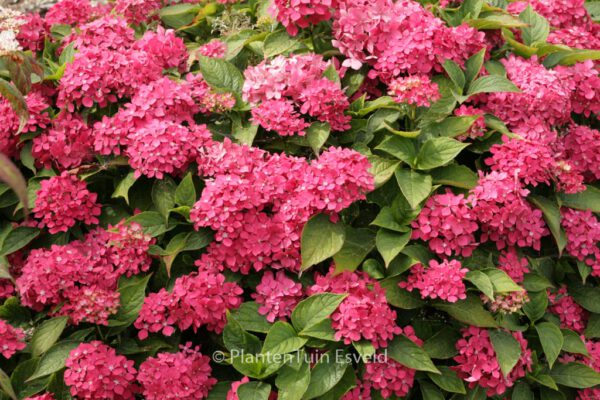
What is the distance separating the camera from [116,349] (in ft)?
9.39

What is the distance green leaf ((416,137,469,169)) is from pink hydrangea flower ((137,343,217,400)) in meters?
1.19

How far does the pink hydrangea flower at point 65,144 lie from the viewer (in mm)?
3178

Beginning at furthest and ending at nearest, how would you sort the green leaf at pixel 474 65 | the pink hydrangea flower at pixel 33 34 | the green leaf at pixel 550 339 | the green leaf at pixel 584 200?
1. the pink hydrangea flower at pixel 33 34
2. the green leaf at pixel 474 65
3. the green leaf at pixel 584 200
4. the green leaf at pixel 550 339

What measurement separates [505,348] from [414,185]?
0.72m

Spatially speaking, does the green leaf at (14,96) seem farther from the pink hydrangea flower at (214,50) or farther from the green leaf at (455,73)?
the green leaf at (455,73)

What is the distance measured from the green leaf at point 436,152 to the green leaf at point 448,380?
81 centimetres

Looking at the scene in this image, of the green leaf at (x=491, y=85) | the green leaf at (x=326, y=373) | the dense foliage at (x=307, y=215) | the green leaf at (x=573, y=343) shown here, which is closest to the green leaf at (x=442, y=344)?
the dense foliage at (x=307, y=215)

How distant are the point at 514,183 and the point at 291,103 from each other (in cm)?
101

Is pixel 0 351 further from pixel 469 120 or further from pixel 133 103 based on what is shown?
pixel 469 120

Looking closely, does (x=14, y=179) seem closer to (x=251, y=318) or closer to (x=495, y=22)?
(x=251, y=318)

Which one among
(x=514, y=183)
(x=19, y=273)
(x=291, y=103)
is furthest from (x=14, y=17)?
(x=514, y=183)

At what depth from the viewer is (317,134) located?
311 centimetres

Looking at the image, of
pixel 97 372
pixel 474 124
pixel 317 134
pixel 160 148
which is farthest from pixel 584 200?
pixel 97 372

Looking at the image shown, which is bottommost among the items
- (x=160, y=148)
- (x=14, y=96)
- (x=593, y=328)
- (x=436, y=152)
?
(x=593, y=328)
